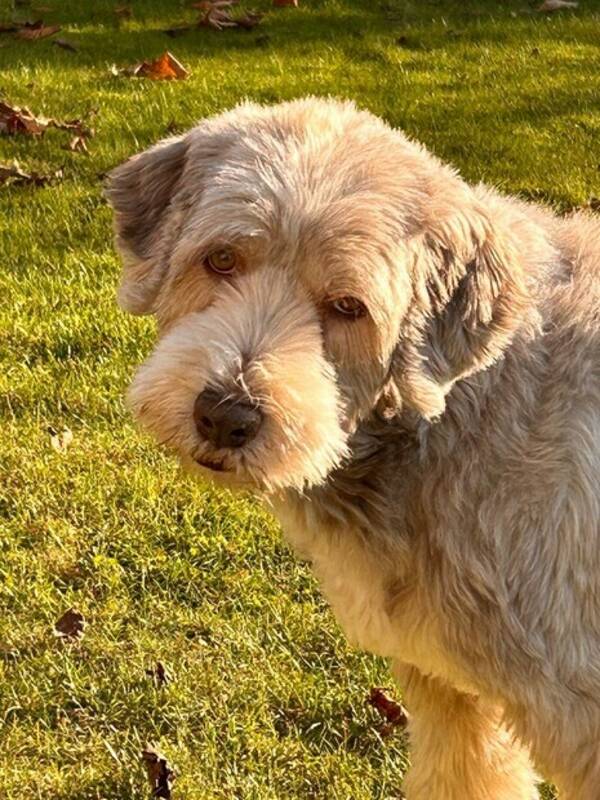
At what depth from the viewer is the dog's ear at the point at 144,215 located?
9.46ft

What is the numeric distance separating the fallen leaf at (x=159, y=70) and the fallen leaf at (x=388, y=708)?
18.3 feet

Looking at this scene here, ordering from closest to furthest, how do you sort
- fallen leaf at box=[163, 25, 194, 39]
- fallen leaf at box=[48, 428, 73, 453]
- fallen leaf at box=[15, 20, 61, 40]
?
fallen leaf at box=[48, 428, 73, 453] → fallen leaf at box=[15, 20, 61, 40] → fallen leaf at box=[163, 25, 194, 39]

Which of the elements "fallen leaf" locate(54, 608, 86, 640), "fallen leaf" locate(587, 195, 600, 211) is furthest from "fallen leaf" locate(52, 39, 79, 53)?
"fallen leaf" locate(54, 608, 86, 640)

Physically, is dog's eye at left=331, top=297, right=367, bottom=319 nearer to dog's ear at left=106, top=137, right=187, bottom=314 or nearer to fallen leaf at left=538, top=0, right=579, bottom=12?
dog's ear at left=106, top=137, right=187, bottom=314

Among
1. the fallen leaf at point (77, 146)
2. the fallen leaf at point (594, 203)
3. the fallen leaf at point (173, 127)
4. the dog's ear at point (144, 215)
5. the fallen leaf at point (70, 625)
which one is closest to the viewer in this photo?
the dog's ear at point (144, 215)

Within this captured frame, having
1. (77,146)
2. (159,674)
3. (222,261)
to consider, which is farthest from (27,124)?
(222,261)

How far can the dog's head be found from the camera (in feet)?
8.25

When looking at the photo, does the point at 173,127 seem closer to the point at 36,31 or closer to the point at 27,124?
the point at 27,124

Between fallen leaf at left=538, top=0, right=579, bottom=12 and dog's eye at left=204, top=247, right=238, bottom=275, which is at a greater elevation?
dog's eye at left=204, top=247, right=238, bottom=275

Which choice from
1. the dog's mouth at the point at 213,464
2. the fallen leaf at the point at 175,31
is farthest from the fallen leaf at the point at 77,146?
the dog's mouth at the point at 213,464

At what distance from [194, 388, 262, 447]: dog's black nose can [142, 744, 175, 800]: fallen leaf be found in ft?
4.74

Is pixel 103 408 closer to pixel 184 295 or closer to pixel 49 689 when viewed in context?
pixel 49 689

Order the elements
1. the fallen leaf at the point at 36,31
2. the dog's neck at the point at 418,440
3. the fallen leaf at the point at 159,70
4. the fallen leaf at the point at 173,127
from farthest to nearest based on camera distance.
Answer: the fallen leaf at the point at 36,31, the fallen leaf at the point at 159,70, the fallen leaf at the point at 173,127, the dog's neck at the point at 418,440

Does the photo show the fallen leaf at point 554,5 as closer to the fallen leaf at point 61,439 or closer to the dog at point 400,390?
the fallen leaf at point 61,439
